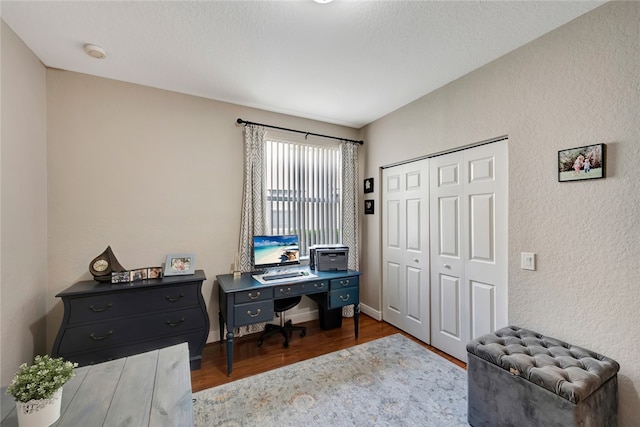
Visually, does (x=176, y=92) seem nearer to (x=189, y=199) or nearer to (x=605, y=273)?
(x=189, y=199)

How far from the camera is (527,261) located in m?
1.93

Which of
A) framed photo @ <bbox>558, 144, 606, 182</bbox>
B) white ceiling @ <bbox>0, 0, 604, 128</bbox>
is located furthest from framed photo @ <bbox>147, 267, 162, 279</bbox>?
framed photo @ <bbox>558, 144, 606, 182</bbox>

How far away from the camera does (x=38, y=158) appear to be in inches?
81.6

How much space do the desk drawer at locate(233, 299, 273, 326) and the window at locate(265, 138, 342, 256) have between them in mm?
972

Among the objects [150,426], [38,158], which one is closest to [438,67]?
[150,426]

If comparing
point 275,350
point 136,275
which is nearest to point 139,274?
point 136,275

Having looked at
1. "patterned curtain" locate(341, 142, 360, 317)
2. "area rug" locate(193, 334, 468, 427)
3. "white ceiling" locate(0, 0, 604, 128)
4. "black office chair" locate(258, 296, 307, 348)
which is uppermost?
"white ceiling" locate(0, 0, 604, 128)

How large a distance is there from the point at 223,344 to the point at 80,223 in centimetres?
181

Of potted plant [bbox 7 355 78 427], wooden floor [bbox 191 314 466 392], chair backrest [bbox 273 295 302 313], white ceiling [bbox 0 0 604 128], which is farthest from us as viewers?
chair backrest [bbox 273 295 302 313]

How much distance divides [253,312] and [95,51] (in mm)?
2467

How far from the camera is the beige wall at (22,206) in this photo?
1.67 meters

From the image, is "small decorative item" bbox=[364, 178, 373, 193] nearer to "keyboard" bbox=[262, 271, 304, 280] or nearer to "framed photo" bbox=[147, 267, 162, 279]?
"keyboard" bbox=[262, 271, 304, 280]

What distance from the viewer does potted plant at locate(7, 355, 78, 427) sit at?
0.89 m

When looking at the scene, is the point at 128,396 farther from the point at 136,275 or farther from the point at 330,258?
the point at 330,258
